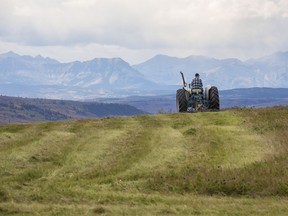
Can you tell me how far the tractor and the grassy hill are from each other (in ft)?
34.5

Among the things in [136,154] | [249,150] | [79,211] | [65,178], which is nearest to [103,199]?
[79,211]

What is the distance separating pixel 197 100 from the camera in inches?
1623

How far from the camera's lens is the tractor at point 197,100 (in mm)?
40562

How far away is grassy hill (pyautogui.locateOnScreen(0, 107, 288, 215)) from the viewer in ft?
49.0

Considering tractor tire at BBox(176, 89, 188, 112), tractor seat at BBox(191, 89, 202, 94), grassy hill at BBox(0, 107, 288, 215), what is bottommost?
grassy hill at BBox(0, 107, 288, 215)

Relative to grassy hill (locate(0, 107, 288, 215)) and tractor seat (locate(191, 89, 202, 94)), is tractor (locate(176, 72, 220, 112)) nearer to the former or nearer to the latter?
tractor seat (locate(191, 89, 202, 94))

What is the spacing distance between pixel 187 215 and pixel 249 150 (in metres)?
9.47

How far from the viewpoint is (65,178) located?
18.0 m

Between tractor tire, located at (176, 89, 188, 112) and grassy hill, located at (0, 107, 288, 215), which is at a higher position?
tractor tire, located at (176, 89, 188, 112)

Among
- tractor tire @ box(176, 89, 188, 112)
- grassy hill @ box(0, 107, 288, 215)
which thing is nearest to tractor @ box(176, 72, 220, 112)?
tractor tire @ box(176, 89, 188, 112)

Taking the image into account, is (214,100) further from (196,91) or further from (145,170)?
(145,170)

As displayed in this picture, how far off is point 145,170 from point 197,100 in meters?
22.9

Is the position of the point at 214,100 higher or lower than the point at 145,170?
higher

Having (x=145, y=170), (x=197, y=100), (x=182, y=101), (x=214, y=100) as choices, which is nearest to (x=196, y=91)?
(x=197, y=100)
